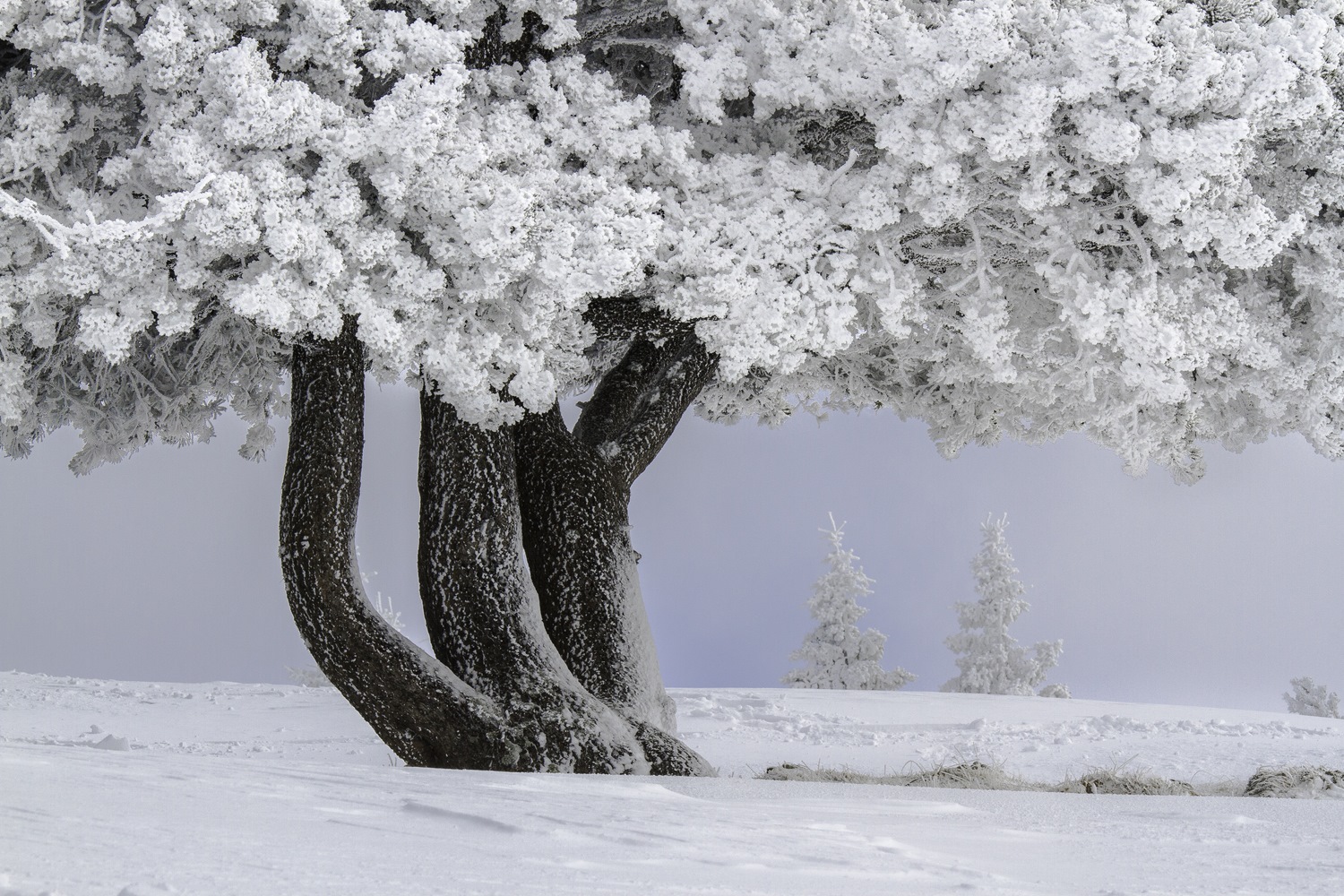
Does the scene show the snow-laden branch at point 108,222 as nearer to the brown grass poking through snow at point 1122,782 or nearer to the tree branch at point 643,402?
the tree branch at point 643,402

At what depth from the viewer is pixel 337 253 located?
24.4 ft

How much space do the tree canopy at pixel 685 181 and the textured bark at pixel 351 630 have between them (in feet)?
2.57

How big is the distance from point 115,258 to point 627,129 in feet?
11.1

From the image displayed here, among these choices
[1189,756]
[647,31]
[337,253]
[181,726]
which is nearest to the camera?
[337,253]

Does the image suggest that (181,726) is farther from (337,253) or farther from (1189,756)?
(1189,756)

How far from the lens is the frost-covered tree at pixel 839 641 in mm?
19156

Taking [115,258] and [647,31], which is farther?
[647,31]

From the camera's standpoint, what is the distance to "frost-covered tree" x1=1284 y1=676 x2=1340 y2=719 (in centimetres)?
1955

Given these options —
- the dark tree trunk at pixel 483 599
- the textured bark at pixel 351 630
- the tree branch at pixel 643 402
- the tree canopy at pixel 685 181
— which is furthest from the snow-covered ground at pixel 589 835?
the tree branch at pixel 643 402

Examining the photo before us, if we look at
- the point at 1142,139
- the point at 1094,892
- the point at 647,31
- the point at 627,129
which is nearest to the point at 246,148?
the point at 627,129

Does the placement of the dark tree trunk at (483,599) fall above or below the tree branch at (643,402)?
below

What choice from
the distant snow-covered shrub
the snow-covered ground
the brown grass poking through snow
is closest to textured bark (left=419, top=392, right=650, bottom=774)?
the brown grass poking through snow

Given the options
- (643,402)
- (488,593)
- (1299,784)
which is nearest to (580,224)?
(643,402)

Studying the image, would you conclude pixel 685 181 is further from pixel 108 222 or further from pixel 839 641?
pixel 839 641
